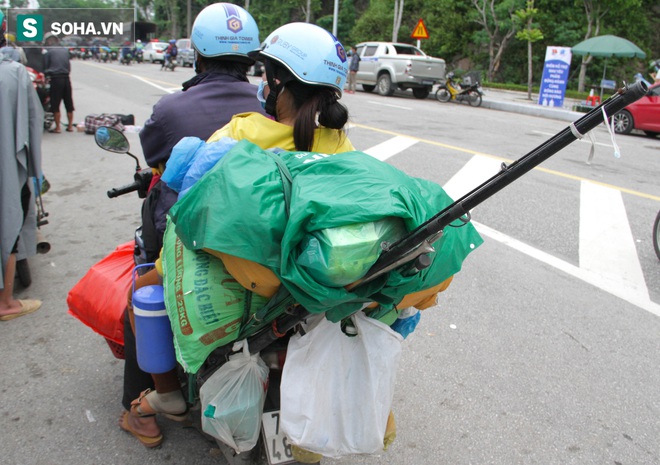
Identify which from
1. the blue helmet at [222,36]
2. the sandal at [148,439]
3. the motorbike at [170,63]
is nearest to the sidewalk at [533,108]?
the blue helmet at [222,36]

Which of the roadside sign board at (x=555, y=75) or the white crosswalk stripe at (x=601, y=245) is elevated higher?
the roadside sign board at (x=555, y=75)

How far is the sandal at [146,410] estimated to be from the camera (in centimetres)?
247

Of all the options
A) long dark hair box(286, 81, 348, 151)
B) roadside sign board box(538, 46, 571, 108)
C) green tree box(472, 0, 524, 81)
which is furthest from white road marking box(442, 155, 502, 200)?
green tree box(472, 0, 524, 81)

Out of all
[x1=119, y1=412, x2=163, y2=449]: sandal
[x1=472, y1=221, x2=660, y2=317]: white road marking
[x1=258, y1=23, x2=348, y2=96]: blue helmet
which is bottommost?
[x1=119, y1=412, x2=163, y2=449]: sandal

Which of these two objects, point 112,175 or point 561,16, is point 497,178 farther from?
point 561,16

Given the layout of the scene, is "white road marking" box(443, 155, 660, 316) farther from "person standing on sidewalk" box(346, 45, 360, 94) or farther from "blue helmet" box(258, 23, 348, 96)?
"person standing on sidewalk" box(346, 45, 360, 94)

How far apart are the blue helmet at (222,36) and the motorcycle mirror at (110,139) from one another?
629mm

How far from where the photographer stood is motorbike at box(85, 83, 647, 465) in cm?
145

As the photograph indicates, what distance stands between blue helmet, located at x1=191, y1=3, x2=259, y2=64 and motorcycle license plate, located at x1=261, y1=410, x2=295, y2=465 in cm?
182

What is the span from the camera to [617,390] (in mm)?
3254

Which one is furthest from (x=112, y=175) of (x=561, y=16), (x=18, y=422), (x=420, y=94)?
(x=561, y=16)

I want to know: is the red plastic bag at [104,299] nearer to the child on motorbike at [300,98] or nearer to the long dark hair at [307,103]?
the child on motorbike at [300,98]

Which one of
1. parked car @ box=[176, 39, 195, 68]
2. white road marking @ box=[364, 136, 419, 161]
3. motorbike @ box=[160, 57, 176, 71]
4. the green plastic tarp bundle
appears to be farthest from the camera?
parked car @ box=[176, 39, 195, 68]

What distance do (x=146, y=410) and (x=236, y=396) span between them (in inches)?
29.3
